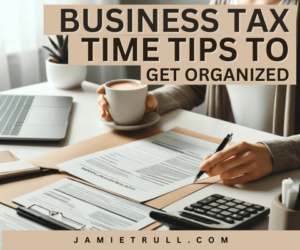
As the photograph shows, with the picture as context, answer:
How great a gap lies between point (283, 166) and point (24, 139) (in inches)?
23.7

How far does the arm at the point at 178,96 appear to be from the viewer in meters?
1.14

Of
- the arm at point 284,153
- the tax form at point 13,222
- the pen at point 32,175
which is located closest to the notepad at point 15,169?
the pen at point 32,175

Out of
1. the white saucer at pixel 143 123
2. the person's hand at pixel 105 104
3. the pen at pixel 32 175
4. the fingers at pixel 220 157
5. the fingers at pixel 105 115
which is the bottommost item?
the pen at pixel 32 175

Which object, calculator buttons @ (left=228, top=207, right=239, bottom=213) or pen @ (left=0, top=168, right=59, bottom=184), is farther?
pen @ (left=0, top=168, right=59, bottom=184)

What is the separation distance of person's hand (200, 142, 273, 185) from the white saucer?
0.27m

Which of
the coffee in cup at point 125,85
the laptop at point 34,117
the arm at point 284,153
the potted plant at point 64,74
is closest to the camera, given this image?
the arm at point 284,153

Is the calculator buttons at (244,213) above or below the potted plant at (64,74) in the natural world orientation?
below

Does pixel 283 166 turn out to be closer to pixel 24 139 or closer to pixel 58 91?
pixel 24 139

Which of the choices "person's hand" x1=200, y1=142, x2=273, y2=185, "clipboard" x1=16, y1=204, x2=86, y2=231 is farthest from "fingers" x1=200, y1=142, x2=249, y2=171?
"clipboard" x1=16, y1=204, x2=86, y2=231

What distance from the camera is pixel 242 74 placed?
1.30 metres

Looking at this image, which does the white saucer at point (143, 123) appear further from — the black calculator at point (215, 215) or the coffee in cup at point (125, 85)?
the black calculator at point (215, 215)

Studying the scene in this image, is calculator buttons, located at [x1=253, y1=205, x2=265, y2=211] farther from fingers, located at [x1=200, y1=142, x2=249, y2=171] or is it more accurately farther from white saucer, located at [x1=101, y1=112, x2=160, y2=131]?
white saucer, located at [x1=101, y1=112, x2=160, y2=131]

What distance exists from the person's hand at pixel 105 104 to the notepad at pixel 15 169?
0.99 feet

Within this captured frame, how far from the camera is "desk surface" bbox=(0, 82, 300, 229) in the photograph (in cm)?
71
